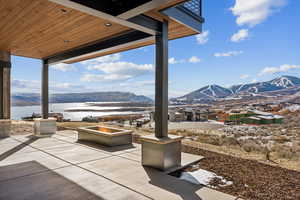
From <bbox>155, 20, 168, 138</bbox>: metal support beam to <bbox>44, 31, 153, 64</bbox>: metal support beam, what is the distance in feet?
1.60

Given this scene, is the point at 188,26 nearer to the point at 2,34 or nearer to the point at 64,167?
the point at 64,167

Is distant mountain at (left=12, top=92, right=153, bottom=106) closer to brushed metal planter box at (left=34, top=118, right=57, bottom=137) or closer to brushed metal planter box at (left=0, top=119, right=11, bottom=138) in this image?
brushed metal planter box at (left=34, top=118, right=57, bottom=137)

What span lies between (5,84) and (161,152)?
22.6 ft

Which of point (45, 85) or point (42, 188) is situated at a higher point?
point (45, 85)

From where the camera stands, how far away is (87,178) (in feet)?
9.91

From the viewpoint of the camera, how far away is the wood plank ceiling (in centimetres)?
333

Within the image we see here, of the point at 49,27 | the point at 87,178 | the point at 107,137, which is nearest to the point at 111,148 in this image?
the point at 107,137

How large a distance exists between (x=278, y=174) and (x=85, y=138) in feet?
16.8

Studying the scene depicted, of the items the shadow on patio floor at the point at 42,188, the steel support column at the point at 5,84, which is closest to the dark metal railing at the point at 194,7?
the shadow on patio floor at the point at 42,188

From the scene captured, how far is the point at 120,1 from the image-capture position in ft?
9.80

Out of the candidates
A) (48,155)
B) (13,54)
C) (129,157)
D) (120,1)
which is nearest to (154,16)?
(120,1)

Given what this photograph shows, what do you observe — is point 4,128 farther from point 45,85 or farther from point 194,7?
point 194,7

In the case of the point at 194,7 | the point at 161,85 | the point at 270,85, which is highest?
the point at 270,85

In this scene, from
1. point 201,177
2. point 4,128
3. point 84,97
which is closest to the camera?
point 201,177
